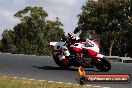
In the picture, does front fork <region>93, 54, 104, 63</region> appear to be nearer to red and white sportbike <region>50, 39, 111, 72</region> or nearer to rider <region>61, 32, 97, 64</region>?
red and white sportbike <region>50, 39, 111, 72</region>

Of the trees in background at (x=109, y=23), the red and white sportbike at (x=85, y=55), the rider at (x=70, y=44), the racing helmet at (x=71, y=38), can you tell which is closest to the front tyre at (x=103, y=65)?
the red and white sportbike at (x=85, y=55)

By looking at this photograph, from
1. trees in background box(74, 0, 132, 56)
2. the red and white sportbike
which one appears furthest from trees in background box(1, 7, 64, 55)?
the red and white sportbike

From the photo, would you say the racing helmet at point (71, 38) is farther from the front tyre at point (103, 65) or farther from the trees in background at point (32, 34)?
the trees in background at point (32, 34)

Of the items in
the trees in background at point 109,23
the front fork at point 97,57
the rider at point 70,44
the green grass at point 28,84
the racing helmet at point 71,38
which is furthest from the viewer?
the trees in background at point 109,23

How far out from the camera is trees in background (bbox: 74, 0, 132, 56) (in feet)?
206

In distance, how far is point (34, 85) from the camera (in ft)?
39.9

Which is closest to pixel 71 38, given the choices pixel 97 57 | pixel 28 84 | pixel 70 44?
pixel 70 44

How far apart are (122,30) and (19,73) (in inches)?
1894

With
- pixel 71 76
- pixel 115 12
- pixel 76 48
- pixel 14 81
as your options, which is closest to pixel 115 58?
pixel 76 48

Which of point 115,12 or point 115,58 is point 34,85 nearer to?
point 115,58

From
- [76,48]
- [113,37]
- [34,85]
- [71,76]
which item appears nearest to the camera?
[34,85]

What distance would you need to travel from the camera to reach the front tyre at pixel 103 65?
17.8 meters

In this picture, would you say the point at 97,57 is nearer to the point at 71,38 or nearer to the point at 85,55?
the point at 85,55

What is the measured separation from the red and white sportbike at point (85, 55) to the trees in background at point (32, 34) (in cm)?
4490
